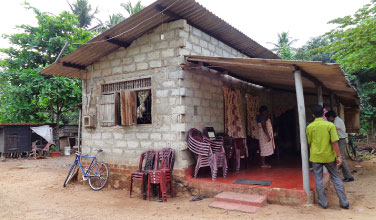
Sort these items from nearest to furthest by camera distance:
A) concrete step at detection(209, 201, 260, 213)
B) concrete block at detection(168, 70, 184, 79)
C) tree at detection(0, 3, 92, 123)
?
1. concrete step at detection(209, 201, 260, 213)
2. concrete block at detection(168, 70, 184, 79)
3. tree at detection(0, 3, 92, 123)

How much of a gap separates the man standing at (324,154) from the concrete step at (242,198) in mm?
880

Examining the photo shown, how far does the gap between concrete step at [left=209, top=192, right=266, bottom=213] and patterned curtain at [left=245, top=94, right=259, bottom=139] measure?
3.41m

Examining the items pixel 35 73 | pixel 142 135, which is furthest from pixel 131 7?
pixel 142 135

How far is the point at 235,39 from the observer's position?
7145mm

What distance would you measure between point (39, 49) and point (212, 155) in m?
14.3

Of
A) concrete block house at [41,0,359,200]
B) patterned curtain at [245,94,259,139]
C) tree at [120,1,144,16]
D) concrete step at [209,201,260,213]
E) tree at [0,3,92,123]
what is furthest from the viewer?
tree at [120,1,144,16]

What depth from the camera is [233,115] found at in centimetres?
709

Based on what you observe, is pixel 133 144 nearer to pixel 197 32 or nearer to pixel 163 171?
pixel 163 171

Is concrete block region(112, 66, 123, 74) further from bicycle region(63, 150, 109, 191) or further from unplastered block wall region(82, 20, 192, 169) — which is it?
bicycle region(63, 150, 109, 191)

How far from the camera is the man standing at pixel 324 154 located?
4.05 metres

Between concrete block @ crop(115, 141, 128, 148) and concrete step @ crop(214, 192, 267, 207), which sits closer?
concrete step @ crop(214, 192, 267, 207)

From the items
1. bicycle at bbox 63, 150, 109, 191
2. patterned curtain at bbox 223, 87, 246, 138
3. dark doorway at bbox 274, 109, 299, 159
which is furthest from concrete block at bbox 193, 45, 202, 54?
dark doorway at bbox 274, 109, 299, 159

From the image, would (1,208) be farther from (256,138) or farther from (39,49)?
(39,49)

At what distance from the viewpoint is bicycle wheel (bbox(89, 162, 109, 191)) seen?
20.9ft
